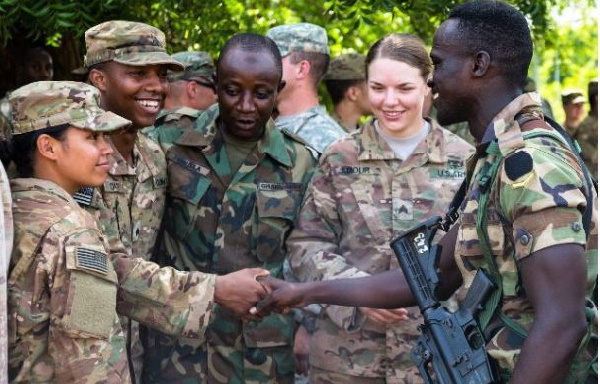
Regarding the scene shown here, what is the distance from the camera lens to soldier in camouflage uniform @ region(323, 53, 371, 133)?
24.9 feet

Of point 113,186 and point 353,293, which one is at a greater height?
point 113,186

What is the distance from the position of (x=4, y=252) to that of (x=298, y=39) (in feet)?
10.5

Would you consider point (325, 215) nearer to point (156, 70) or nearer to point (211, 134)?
point (211, 134)

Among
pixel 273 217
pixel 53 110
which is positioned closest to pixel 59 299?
pixel 53 110

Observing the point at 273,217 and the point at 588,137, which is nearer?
the point at 273,217

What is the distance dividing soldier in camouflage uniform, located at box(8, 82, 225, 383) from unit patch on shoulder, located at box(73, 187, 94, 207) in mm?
413

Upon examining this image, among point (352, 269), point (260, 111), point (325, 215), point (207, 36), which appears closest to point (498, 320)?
point (352, 269)

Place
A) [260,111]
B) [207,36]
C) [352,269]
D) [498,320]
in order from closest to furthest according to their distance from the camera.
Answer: [498,320] < [352,269] < [260,111] < [207,36]

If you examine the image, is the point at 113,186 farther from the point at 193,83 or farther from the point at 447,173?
the point at 193,83

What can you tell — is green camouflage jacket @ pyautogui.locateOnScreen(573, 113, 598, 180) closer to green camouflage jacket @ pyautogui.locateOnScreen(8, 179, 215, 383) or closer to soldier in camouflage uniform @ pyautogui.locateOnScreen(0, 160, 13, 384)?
green camouflage jacket @ pyautogui.locateOnScreen(8, 179, 215, 383)

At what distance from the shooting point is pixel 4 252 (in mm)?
3332

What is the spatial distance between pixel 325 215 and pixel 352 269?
36cm

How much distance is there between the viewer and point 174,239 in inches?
197

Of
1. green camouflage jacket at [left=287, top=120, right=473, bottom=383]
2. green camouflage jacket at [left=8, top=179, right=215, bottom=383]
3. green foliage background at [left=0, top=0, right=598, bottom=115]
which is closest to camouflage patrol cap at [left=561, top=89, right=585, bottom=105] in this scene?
green foliage background at [left=0, top=0, right=598, bottom=115]
